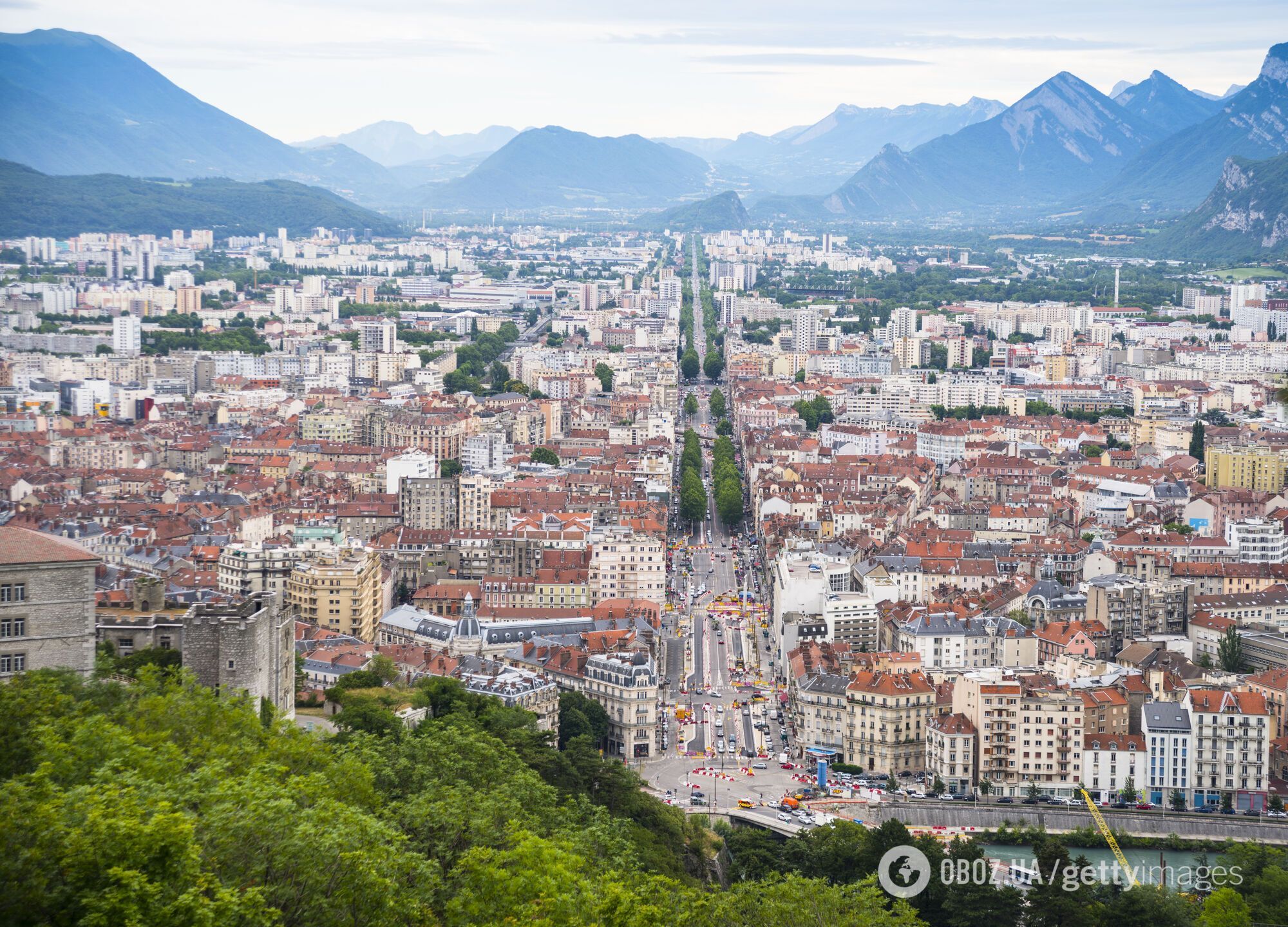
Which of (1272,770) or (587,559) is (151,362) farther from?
(1272,770)

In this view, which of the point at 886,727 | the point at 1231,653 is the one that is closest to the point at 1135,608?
the point at 1231,653

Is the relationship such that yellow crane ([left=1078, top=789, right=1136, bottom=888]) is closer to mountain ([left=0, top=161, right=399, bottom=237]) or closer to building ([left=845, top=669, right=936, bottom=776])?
building ([left=845, top=669, right=936, bottom=776])

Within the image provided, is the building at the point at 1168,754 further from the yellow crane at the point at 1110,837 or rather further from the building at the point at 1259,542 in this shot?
the building at the point at 1259,542

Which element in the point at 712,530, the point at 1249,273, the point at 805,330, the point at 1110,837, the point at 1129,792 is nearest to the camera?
the point at 1110,837

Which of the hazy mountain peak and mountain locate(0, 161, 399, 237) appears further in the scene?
the hazy mountain peak

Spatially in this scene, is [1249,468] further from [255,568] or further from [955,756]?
[255,568]

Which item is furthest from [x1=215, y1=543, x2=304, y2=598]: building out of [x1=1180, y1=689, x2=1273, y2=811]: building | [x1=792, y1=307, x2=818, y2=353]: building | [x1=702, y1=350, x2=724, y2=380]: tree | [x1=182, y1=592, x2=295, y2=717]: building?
[x1=792, y1=307, x2=818, y2=353]: building
